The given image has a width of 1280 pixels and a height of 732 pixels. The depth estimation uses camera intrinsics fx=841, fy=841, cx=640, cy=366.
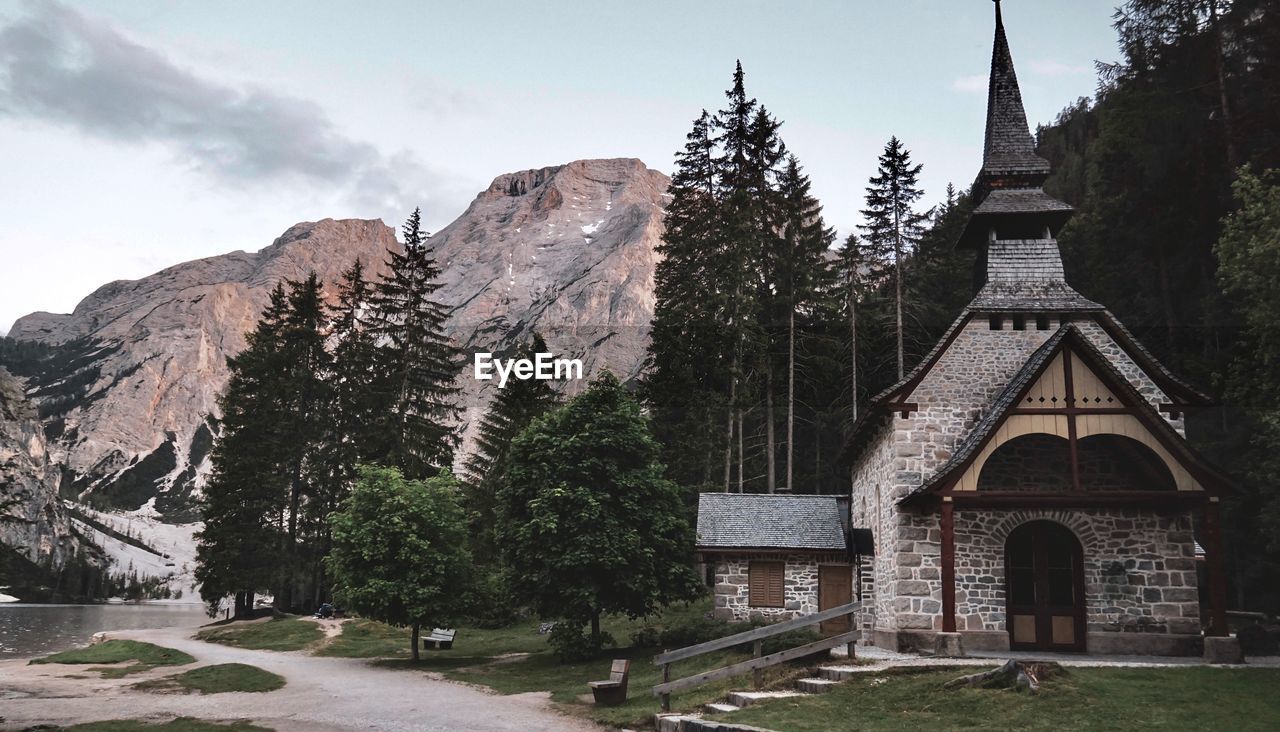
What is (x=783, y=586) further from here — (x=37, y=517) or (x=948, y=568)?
(x=37, y=517)

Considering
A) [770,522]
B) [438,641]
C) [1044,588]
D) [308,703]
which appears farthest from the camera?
[438,641]

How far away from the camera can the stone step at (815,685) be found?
1495 centimetres

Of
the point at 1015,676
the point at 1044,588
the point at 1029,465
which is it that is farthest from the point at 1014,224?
the point at 1015,676

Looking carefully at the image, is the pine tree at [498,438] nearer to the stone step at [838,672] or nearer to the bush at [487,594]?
the bush at [487,594]

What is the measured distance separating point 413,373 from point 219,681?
28.9 meters

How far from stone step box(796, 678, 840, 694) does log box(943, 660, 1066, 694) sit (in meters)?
2.09

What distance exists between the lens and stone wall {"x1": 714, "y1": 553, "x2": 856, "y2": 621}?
87.9ft

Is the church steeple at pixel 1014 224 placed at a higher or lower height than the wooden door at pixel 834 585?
higher

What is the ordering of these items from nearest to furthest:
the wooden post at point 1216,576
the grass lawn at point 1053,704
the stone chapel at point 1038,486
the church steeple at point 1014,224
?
the grass lawn at point 1053,704
the wooden post at point 1216,576
the stone chapel at point 1038,486
the church steeple at point 1014,224

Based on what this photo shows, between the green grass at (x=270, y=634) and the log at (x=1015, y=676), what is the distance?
2616cm

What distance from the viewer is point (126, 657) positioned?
1049 inches

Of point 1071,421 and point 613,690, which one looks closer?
point 613,690

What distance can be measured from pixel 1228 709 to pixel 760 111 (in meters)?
34.1

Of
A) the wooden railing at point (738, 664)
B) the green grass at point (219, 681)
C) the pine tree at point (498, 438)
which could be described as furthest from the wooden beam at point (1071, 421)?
the pine tree at point (498, 438)
